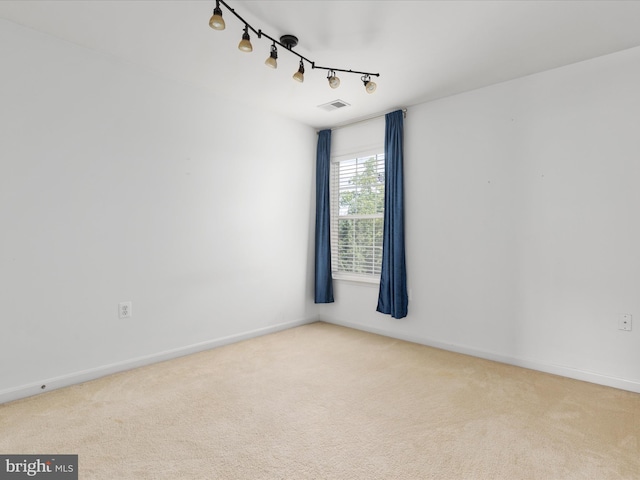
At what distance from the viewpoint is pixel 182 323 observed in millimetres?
3242

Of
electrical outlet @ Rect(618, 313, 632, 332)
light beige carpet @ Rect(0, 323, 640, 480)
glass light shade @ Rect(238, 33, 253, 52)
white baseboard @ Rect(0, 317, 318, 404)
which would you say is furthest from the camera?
electrical outlet @ Rect(618, 313, 632, 332)

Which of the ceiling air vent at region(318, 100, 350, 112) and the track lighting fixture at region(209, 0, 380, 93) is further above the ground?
the ceiling air vent at region(318, 100, 350, 112)

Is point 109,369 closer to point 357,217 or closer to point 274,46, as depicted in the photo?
point 274,46

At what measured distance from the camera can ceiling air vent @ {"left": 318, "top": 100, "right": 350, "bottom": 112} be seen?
12.0 feet

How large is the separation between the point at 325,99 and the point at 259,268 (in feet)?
6.46

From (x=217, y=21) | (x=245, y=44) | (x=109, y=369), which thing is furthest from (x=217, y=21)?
(x=109, y=369)

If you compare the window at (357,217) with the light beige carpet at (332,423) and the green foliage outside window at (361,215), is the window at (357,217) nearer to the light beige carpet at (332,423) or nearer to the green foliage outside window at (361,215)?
the green foliage outside window at (361,215)

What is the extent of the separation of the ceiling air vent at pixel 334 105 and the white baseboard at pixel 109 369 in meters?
2.59

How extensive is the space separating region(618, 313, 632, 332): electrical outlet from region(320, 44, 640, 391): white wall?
0.09 feet

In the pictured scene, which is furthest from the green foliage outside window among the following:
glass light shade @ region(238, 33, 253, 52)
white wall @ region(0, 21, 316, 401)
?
glass light shade @ region(238, 33, 253, 52)

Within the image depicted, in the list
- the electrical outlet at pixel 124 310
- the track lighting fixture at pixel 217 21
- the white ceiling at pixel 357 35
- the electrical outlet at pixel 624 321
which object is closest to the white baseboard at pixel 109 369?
the electrical outlet at pixel 124 310

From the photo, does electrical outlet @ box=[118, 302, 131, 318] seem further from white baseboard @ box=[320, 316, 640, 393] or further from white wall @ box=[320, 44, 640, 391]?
white wall @ box=[320, 44, 640, 391]

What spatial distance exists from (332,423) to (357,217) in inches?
106

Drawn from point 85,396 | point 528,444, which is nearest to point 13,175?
point 85,396
